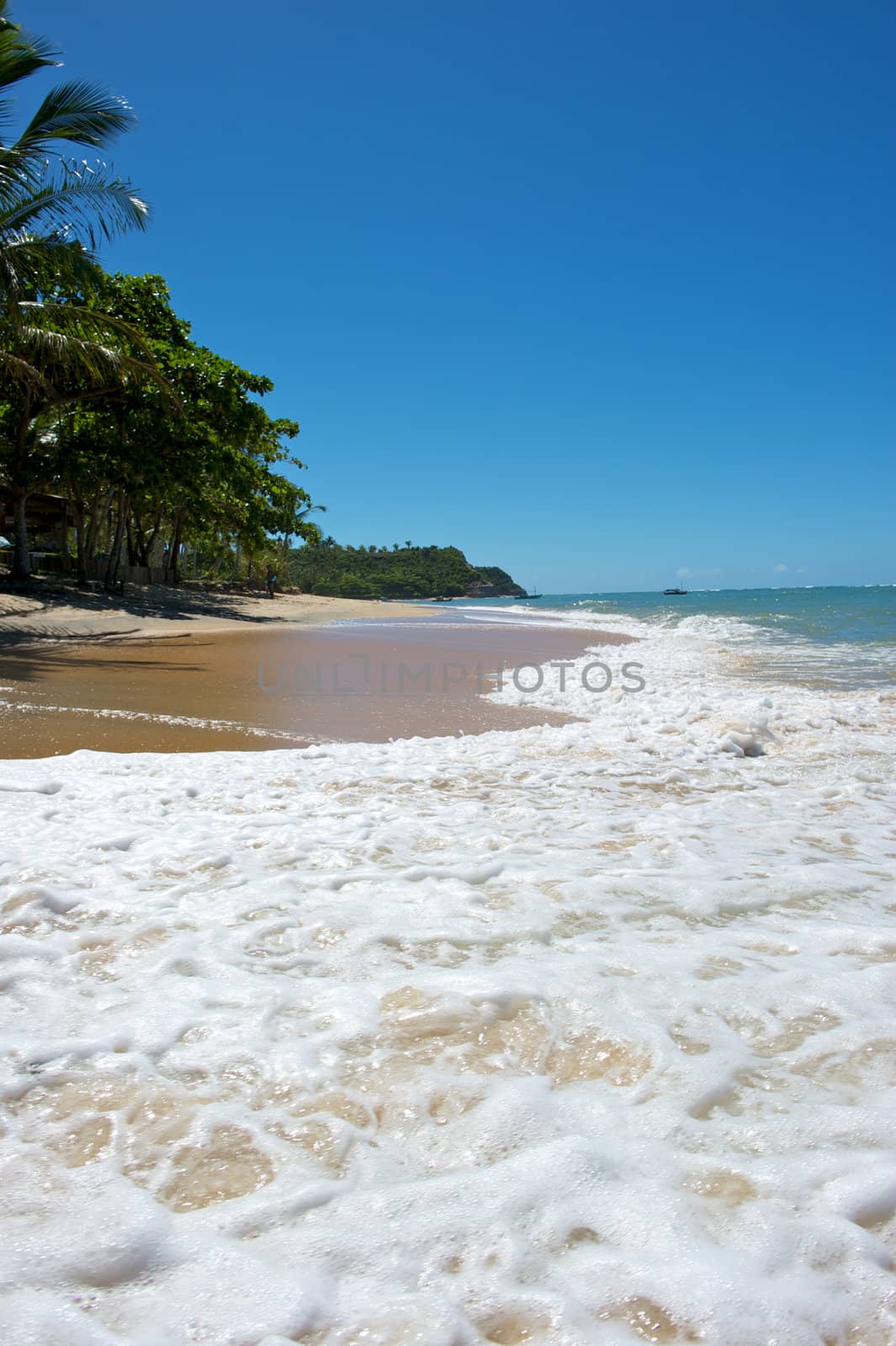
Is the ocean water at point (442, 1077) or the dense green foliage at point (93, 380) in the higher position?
the dense green foliage at point (93, 380)

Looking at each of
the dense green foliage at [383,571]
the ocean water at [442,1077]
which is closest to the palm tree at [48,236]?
the ocean water at [442,1077]

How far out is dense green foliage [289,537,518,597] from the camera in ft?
302

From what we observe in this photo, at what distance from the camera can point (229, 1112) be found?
5.55 feet

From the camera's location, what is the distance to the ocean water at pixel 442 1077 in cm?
129

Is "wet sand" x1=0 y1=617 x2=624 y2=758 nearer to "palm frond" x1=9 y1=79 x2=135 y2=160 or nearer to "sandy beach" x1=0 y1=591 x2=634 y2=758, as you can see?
"sandy beach" x1=0 y1=591 x2=634 y2=758

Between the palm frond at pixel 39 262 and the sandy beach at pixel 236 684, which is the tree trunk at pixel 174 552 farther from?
the palm frond at pixel 39 262

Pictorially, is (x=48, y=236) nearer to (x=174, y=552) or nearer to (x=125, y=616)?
(x=125, y=616)

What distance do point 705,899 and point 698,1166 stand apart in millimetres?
1445

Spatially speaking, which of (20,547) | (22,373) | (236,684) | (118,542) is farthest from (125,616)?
(236,684)

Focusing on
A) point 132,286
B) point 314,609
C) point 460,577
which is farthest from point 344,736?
point 460,577

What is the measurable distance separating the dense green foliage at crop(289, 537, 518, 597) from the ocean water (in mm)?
78698

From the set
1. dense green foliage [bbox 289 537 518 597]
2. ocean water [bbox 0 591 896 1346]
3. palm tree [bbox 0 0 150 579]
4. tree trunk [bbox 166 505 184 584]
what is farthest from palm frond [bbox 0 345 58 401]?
dense green foliage [bbox 289 537 518 597]

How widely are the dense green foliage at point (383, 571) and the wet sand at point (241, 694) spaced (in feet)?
228

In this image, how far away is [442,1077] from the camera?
183 centimetres
